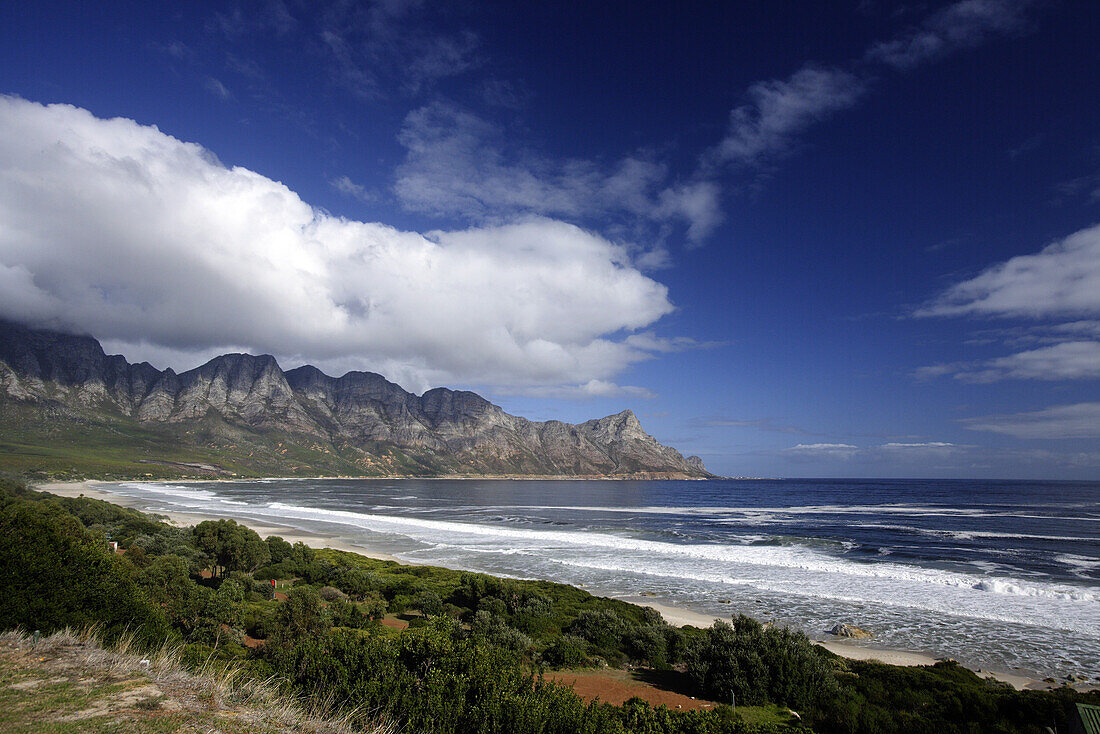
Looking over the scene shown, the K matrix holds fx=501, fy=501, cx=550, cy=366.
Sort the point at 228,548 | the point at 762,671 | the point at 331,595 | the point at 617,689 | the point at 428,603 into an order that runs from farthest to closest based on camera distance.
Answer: the point at 228,548 < the point at 331,595 < the point at 428,603 < the point at 617,689 < the point at 762,671

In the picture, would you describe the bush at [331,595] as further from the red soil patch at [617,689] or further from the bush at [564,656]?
the red soil patch at [617,689]

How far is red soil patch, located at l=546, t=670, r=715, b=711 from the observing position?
11.4 meters

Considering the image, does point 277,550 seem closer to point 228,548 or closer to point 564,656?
point 228,548

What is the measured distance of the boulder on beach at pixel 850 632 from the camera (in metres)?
20.0

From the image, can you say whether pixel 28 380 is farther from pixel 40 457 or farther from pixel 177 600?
pixel 177 600

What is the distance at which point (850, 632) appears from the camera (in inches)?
796

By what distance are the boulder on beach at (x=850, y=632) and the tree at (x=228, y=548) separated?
1078 inches

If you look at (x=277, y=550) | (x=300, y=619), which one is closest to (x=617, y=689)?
(x=300, y=619)

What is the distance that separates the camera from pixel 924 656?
18.0 meters

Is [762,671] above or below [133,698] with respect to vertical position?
below

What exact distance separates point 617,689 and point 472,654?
6.75m

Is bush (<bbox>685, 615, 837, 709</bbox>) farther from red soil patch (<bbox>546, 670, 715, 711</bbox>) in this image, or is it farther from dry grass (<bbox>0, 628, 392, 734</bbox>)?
dry grass (<bbox>0, 628, 392, 734</bbox>)

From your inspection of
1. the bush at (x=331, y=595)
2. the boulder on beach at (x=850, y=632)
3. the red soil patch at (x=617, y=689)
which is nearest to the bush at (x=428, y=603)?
the bush at (x=331, y=595)

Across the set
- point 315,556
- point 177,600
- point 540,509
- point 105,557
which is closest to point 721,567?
point 315,556
